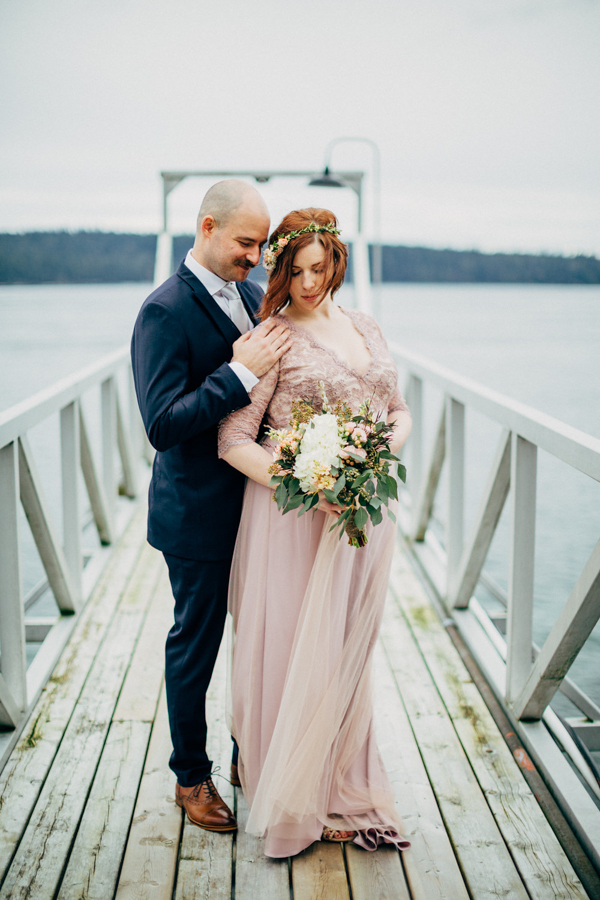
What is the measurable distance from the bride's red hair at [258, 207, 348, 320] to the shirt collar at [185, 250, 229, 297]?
0.45 feet

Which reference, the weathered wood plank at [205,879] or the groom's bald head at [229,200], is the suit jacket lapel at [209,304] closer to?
the groom's bald head at [229,200]

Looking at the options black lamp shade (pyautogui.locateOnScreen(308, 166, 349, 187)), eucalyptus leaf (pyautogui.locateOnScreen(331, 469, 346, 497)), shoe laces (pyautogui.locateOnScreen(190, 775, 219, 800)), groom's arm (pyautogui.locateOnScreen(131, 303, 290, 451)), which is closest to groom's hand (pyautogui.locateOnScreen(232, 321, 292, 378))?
groom's arm (pyautogui.locateOnScreen(131, 303, 290, 451))

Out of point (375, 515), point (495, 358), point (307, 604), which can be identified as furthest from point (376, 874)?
point (495, 358)

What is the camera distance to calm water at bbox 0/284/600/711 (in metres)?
6.31

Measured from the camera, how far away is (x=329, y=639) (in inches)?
70.4

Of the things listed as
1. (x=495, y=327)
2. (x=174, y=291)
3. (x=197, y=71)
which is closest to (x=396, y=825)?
(x=174, y=291)

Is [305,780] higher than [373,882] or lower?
higher

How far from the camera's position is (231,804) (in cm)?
199

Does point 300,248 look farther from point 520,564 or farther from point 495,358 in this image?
point 495,358

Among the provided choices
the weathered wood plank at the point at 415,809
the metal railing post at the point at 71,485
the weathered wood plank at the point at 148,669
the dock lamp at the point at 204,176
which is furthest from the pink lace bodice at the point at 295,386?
the dock lamp at the point at 204,176

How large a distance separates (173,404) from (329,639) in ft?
2.33

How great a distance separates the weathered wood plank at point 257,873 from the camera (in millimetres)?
1647

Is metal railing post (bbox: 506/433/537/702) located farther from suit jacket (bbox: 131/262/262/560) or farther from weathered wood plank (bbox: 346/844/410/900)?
suit jacket (bbox: 131/262/262/560)

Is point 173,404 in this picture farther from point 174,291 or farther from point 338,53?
point 338,53
